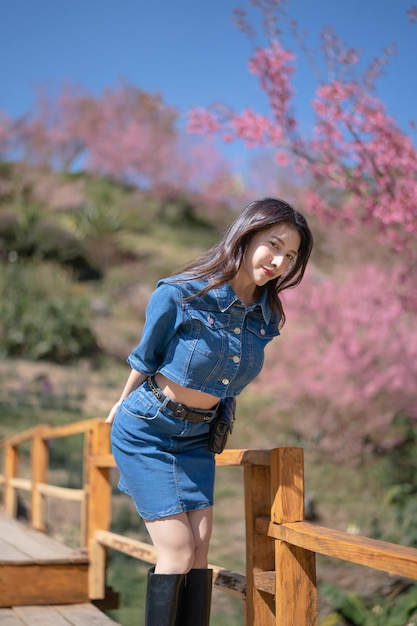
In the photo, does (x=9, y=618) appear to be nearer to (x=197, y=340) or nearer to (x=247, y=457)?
(x=247, y=457)

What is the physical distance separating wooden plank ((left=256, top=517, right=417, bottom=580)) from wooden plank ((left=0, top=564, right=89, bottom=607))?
4.86 feet

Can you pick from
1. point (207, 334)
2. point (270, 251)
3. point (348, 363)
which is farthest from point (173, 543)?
point (348, 363)

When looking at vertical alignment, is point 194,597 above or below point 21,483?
above

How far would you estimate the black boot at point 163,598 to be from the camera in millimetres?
1960

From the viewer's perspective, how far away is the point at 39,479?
4867 mm

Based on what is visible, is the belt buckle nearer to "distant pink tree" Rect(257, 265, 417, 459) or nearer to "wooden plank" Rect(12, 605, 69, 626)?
"wooden plank" Rect(12, 605, 69, 626)

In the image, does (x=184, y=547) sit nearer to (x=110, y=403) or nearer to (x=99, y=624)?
(x=99, y=624)

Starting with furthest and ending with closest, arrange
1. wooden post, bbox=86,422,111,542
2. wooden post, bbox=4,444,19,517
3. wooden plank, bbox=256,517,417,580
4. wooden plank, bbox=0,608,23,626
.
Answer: wooden post, bbox=4,444,19,517
wooden post, bbox=86,422,111,542
wooden plank, bbox=0,608,23,626
wooden plank, bbox=256,517,417,580

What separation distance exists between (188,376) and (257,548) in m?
0.58

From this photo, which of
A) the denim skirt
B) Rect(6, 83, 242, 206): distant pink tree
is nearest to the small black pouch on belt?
the denim skirt

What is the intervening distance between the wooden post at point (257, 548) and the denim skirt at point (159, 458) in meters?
0.18

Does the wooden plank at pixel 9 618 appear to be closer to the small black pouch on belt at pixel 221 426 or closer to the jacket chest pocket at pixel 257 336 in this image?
the small black pouch on belt at pixel 221 426

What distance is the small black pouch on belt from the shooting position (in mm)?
2049

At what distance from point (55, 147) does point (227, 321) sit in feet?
83.0
